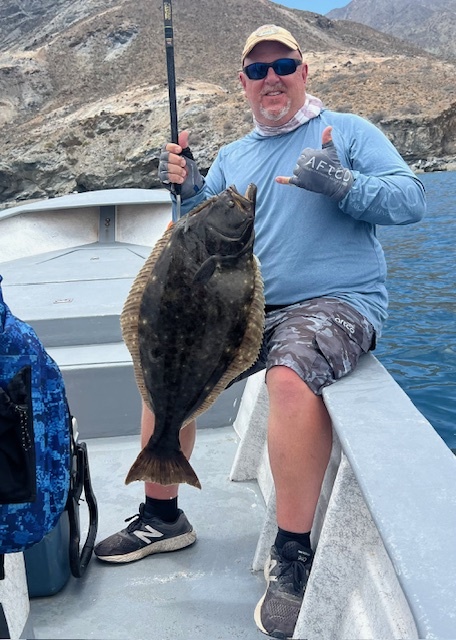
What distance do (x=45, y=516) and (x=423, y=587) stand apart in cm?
107

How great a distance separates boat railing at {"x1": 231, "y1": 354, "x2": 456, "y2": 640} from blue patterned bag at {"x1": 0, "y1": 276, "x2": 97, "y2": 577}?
2.74 ft

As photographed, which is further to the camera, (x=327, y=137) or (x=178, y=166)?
(x=178, y=166)

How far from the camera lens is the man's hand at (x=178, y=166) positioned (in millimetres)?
2488

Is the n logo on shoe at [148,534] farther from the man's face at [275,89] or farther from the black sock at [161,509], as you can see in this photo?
the man's face at [275,89]

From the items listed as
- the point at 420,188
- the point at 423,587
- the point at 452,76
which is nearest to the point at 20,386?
the point at 423,587

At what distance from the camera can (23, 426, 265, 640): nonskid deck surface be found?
2.26m

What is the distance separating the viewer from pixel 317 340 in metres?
2.21

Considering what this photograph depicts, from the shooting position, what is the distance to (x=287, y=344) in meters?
2.22

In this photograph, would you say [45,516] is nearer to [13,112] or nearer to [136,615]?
[136,615]

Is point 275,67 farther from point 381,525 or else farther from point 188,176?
point 381,525

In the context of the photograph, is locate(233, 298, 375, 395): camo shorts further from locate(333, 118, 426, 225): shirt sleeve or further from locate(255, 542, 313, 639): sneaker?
locate(255, 542, 313, 639): sneaker

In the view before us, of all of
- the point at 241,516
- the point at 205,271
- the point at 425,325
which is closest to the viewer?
the point at 205,271

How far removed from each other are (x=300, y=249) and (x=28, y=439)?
1311 mm

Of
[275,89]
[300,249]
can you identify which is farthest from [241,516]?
[275,89]
